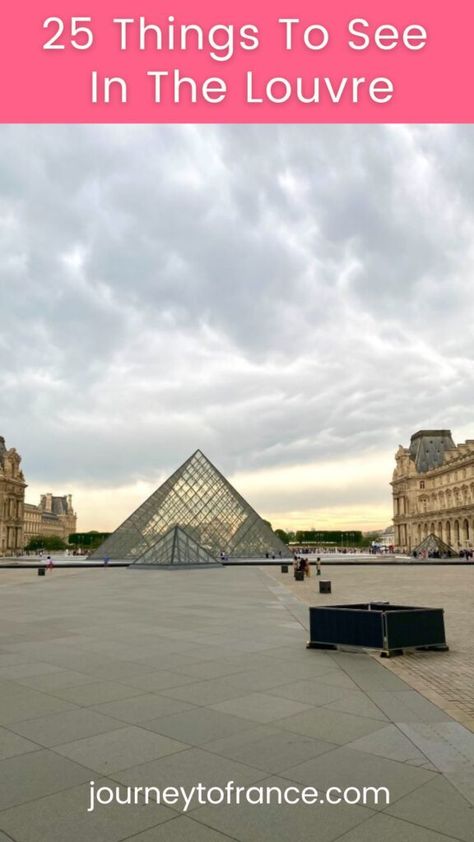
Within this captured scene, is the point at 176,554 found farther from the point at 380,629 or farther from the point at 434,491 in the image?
the point at 434,491

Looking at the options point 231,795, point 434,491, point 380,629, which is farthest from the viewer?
point 434,491

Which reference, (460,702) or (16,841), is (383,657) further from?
(16,841)

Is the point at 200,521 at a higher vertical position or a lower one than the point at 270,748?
higher

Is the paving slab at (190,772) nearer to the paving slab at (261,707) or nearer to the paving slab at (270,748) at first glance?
the paving slab at (270,748)

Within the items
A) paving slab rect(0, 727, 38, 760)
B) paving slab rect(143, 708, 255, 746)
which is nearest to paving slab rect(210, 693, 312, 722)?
paving slab rect(143, 708, 255, 746)

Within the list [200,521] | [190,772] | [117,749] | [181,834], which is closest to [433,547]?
[200,521]

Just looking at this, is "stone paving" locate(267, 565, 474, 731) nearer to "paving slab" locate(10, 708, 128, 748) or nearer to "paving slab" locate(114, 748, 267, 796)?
"paving slab" locate(114, 748, 267, 796)

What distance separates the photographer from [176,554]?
4144cm

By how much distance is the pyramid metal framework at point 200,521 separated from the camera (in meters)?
52.3

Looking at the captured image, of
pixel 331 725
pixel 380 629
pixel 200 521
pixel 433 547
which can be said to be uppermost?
pixel 200 521

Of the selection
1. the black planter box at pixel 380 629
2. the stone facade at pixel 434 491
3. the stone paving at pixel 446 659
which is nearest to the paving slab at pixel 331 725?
the stone paving at pixel 446 659

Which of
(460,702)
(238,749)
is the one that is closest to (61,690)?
(238,749)

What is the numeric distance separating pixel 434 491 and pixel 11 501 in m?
81.8

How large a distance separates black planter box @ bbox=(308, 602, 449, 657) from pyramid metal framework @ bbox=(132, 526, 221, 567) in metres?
31.0
